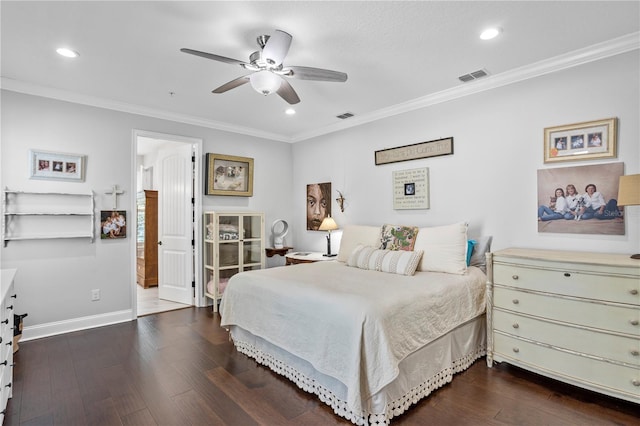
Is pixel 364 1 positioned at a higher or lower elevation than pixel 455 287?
higher

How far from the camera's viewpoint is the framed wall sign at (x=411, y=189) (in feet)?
12.2

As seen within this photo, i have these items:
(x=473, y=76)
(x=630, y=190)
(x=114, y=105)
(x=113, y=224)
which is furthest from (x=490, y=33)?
(x=113, y=224)

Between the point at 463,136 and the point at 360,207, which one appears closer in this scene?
the point at 463,136

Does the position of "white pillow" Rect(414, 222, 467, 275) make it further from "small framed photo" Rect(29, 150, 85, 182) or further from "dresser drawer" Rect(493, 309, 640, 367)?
"small framed photo" Rect(29, 150, 85, 182)

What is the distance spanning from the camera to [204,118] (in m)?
4.45

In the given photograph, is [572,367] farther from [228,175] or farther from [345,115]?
[228,175]

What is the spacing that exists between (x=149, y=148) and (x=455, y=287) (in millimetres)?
5789

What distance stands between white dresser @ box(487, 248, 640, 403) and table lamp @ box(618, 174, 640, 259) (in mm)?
374

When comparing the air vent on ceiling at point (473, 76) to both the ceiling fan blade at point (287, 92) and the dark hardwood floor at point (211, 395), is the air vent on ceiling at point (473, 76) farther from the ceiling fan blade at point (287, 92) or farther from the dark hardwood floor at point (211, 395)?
the dark hardwood floor at point (211, 395)

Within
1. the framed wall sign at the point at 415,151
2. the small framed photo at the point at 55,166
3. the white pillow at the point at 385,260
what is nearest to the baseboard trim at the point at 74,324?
the small framed photo at the point at 55,166

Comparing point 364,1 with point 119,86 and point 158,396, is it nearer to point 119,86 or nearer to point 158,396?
point 119,86

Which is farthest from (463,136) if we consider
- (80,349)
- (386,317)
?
(80,349)

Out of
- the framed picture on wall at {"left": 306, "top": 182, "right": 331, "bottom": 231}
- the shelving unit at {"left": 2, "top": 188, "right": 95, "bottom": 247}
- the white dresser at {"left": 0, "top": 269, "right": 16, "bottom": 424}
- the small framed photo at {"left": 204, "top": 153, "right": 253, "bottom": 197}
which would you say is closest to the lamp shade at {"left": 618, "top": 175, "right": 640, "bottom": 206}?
the framed picture on wall at {"left": 306, "top": 182, "right": 331, "bottom": 231}

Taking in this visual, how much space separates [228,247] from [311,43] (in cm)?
294
